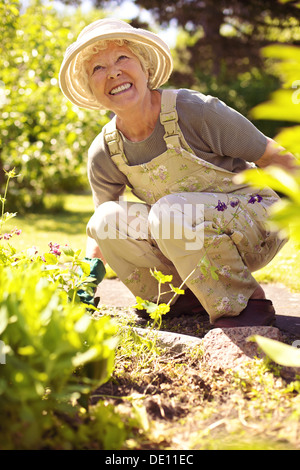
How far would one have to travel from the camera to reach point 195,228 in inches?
86.0

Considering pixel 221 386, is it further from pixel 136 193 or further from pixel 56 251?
pixel 136 193

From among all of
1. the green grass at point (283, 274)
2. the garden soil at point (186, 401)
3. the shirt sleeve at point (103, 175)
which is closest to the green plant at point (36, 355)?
the garden soil at point (186, 401)

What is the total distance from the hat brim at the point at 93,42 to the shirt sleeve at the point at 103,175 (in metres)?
0.25

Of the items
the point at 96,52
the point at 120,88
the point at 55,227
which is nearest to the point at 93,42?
the point at 96,52

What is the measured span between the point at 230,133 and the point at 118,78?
57cm

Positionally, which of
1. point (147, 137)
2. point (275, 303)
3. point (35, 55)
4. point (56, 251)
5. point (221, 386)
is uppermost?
point (35, 55)

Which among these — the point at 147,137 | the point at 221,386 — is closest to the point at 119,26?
the point at 147,137

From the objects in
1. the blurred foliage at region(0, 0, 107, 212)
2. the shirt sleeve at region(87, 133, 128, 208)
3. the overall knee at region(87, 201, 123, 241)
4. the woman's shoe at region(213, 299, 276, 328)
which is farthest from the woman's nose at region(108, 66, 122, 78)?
the blurred foliage at region(0, 0, 107, 212)

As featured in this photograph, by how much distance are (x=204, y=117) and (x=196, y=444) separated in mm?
1471

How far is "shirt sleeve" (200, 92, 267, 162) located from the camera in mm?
2314

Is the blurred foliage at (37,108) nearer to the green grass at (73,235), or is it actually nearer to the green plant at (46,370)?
the green grass at (73,235)

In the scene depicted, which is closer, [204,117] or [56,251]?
[56,251]

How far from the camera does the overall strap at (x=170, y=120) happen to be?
237 cm

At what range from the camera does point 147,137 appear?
246 cm
